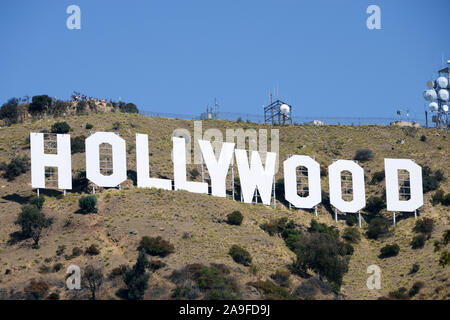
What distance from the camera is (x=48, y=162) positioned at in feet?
231

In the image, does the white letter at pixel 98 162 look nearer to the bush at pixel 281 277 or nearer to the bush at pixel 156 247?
the bush at pixel 156 247

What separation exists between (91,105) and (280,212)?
3675cm

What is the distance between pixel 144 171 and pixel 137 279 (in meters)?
19.5

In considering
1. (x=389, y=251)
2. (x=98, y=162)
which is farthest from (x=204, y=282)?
(x=389, y=251)

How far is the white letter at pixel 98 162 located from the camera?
7156cm

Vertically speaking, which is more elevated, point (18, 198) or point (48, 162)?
point (48, 162)

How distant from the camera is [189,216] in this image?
69.3 m

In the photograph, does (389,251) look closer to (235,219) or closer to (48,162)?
(235,219)

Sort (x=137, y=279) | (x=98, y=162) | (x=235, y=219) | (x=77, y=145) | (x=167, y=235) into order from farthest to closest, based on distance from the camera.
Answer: (x=77, y=145) < (x=98, y=162) < (x=235, y=219) < (x=167, y=235) < (x=137, y=279)

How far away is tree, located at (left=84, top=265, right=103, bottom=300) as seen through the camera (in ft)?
181

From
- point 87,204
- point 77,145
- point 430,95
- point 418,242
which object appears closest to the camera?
point 87,204
